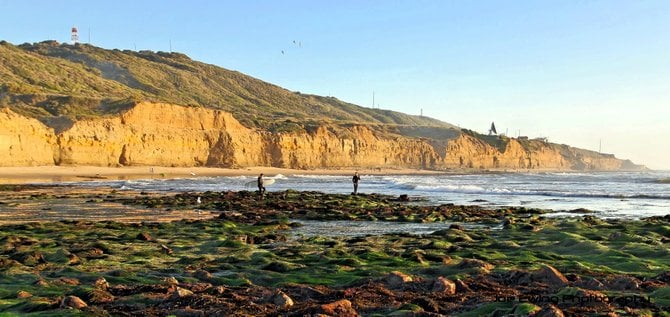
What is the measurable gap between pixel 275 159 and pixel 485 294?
8254cm

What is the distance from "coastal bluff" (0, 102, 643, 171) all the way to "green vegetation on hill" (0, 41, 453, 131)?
3937 mm

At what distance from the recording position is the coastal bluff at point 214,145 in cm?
5875

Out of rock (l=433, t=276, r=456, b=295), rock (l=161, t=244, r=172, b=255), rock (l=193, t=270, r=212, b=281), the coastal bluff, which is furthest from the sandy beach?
rock (l=433, t=276, r=456, b=295)

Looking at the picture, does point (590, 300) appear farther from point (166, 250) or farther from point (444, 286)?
point (166, 250)

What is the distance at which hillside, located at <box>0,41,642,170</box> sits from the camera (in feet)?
206

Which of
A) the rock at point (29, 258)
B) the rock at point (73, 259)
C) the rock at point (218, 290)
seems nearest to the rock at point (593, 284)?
the rock at point (218, 290)

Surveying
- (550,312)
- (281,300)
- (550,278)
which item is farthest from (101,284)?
(550,278)

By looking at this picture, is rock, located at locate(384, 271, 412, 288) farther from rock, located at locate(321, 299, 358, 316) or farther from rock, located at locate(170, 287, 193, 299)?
rock, located at locate(170, 287, 193, 299)

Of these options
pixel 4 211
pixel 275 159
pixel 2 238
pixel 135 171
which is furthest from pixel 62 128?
pixel 2 238

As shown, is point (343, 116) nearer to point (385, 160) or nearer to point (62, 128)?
point (385, 160)

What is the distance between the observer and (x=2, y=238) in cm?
1394

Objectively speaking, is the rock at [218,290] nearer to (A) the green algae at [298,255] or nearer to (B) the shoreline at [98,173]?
(A) the green algae at [298,255]

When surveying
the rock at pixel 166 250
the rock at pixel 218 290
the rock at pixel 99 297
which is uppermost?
the rock at pixel 218 290

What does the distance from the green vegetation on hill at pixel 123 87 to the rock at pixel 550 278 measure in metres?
64.4
